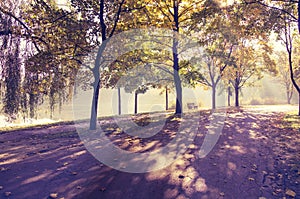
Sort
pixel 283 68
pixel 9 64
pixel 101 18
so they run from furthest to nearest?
pixel 283 68
pixel 101 18
pixel 9 64

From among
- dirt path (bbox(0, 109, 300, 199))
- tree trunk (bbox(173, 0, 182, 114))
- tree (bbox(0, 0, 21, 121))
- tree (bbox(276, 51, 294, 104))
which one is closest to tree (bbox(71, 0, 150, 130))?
tree (bbox(0, 0, 21, 121))

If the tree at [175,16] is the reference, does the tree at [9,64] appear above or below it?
below

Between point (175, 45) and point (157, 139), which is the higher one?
point (175, 45)

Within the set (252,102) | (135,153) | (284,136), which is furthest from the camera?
(252,102)

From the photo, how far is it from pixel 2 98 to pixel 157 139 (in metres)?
7.50

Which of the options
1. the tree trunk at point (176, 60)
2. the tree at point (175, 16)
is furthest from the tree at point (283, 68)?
the tree trunk at point (176, 60)

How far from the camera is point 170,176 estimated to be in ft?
17.8

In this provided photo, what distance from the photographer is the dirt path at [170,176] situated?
4648mm

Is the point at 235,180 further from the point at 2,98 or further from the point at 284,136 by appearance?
the point at 2,98

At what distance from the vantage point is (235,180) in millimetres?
5195

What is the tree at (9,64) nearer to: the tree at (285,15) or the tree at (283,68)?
the tree at (285,15)

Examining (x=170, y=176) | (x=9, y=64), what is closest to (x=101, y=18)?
(x=9, y=64)

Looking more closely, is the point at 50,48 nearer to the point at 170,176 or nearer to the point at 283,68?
the point at 170,176

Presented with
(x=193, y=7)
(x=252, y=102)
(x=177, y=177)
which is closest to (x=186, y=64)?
(x=193, y=7)
